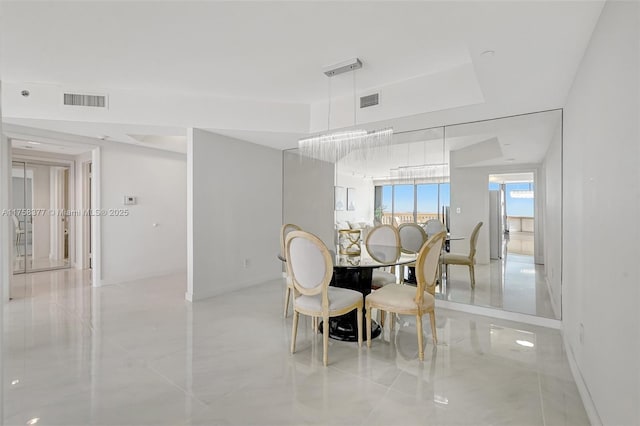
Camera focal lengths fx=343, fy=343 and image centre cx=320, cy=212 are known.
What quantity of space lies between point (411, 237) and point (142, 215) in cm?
452

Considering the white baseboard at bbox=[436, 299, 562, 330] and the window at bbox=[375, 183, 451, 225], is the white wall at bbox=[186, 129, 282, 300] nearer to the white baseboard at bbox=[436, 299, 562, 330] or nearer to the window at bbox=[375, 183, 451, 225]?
the window at bbox=[375, 183, 451, 225]

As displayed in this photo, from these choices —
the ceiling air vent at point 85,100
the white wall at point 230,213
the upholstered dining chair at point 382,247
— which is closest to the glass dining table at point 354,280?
the upholstered dining chair at point 382,247

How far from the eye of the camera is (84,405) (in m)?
2.21

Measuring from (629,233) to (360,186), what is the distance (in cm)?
349

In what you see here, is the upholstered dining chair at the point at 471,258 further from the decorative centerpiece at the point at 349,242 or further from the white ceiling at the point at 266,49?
the white ceiling at the point at 266,49

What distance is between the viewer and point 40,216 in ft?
22.1

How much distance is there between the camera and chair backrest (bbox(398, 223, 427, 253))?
14.1ft

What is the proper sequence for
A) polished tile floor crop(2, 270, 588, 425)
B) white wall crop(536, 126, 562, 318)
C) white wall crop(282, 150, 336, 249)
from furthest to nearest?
white wall crop(282, 150, 336, 249) → white wall crop(536, 126, 562, 318) → polished tile floor crop(2, 270, 588, 425)

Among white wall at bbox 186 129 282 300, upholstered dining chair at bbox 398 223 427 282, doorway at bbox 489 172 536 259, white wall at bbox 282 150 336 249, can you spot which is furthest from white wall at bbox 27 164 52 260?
doorway at bbox 489 172 536 259

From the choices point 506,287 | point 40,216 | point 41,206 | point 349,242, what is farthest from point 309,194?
point 40,216

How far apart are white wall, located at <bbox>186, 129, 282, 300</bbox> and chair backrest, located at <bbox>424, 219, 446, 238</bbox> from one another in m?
2.65

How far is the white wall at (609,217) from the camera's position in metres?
1.48

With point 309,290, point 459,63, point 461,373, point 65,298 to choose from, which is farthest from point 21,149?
point 461,373

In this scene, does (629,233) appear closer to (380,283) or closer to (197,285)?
(380,283)
